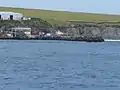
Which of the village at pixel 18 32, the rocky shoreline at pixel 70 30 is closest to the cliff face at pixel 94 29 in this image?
the rocky shoreline at pixel 70 30

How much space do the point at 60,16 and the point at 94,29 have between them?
21.8m

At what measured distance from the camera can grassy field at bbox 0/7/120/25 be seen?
165m

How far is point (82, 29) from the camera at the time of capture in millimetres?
149750

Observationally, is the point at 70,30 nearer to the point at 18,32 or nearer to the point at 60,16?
the point at 18,32

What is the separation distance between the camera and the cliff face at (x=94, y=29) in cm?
14762

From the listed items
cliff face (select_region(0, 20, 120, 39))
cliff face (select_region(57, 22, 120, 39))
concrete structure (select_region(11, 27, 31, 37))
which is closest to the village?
concrete structure (select_region(11, 27, 31, 37))

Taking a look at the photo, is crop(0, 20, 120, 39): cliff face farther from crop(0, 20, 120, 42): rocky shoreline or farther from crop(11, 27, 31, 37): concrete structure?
crop(11, 27, 31, 37): concrete structure

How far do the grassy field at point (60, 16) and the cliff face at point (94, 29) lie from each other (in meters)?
7.38

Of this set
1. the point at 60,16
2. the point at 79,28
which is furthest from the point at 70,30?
the point at 60,16

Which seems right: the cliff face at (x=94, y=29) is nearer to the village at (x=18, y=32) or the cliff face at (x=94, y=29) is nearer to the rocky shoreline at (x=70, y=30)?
the rocky shoreline at (x=70, y=30)

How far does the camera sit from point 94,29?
497 ft

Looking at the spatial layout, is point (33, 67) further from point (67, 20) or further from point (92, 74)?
point (67, 20)

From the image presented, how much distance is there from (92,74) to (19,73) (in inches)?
181

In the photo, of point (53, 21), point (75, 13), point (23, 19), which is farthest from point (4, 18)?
point (75, 13)
